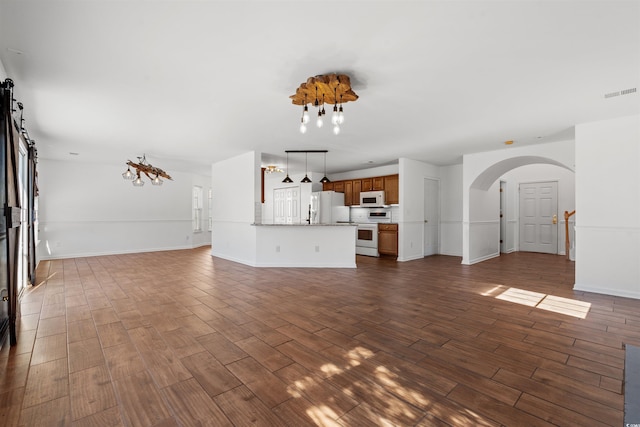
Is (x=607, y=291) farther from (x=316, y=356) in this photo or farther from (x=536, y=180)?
(x=536, y=180)

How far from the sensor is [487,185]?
6.94 meters

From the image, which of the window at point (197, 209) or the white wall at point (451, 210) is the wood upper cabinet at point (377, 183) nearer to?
the white wall at point (451, 210)

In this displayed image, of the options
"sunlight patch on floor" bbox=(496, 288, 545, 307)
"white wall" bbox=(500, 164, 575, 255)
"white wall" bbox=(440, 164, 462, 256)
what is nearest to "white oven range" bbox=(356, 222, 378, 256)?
"white wall" bbox=(440, 164, 462, 256)

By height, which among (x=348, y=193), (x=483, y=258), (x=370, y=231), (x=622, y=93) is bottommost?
(x=483, y=258)

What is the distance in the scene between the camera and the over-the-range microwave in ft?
24.7

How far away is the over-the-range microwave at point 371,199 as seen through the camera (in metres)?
7.54

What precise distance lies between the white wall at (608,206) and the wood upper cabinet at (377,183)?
4.01 metres

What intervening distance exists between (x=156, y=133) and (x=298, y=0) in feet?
13.0

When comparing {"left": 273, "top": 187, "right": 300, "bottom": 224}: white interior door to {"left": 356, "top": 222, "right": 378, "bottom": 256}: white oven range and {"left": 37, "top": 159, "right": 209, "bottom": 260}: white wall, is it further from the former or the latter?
{"left": 37, "top": 159, "right": 209, "bottom": 260}: white wall

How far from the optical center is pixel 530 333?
2686 mm

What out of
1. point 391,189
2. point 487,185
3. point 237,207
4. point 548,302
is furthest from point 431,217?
point 237,207

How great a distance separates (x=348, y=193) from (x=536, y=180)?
5.62m

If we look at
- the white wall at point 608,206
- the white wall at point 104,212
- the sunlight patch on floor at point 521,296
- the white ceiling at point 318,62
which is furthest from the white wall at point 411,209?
the white wall at point 104,212

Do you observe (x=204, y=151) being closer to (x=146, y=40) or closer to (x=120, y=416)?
(x=146, y=40)
